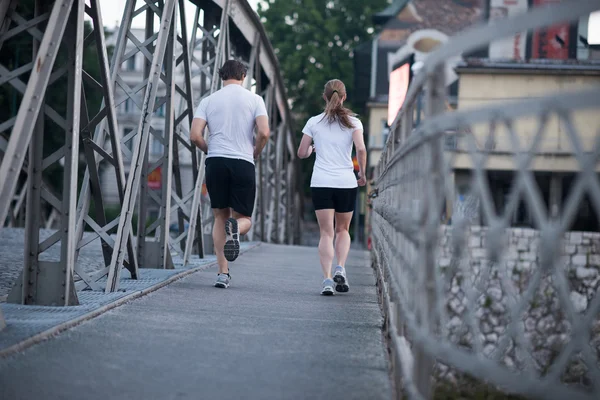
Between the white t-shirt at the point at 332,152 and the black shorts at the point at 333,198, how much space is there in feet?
0.14

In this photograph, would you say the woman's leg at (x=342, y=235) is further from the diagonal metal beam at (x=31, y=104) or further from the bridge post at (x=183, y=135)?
the diagonal metal beam at (x=31, y=104)

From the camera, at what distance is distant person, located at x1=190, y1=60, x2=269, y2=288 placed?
755cm

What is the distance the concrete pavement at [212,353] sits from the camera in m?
3.67

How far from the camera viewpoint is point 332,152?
25.0 ft

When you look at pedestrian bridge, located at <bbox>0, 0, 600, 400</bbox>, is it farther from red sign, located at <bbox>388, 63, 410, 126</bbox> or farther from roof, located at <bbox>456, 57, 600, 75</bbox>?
roof, located at <bbox>456, 57, 600, 75</bbox>

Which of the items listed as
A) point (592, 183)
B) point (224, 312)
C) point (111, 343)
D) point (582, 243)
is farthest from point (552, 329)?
point (592, 183)

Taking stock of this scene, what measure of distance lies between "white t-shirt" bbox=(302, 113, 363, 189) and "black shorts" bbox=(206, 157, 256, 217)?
0.55 metres

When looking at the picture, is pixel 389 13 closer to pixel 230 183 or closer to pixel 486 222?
pixel 230 183

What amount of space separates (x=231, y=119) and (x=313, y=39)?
39876mm

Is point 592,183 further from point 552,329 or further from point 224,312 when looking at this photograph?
point 552,329

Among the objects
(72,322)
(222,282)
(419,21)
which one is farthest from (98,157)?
(419,21)

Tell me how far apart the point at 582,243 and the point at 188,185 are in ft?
148

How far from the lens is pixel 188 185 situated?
68750 mm

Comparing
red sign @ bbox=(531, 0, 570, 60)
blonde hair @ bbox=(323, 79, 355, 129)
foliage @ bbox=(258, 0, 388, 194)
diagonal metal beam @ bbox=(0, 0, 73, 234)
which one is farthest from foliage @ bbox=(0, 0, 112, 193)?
diagonal metal beam @ bbox=(0, 0, 73, 234)
